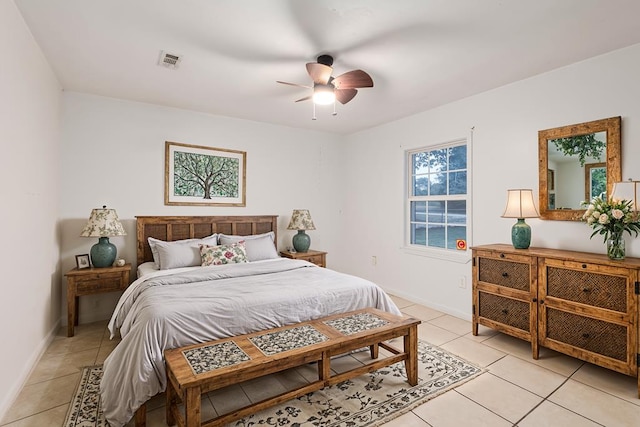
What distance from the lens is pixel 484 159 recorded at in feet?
11.6

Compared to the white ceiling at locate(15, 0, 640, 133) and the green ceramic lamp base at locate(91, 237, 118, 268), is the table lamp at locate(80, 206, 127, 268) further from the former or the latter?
the white ceiling at locate(15, 0, 640, 133)

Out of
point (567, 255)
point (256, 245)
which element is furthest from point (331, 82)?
point (567, 255)

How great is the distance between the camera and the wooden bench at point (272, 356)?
1663 millimetres

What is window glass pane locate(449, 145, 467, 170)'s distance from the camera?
3.87 metres

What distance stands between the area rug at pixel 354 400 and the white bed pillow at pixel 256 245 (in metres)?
1.78

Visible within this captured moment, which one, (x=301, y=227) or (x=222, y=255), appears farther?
(x=301, y=227)

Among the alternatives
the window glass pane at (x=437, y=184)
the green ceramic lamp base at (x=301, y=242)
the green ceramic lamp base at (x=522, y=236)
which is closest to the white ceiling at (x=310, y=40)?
the window glass pane at (x=437, y=184)

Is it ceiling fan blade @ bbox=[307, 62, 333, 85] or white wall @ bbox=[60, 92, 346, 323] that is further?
white wall @ bbox=[60, 92, 346, 323]

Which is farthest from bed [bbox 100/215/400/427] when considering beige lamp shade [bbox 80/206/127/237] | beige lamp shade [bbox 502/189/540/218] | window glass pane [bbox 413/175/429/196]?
window glass pane [bbox 413/175/429/196]

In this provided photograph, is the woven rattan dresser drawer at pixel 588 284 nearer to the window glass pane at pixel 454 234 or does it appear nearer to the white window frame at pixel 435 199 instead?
the white window frame at pixel 435 199

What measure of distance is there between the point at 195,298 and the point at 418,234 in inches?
122

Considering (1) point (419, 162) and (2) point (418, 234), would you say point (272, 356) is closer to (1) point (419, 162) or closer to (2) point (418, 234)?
(2) point (418, 234)

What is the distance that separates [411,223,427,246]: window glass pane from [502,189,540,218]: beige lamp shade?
138 centimetres

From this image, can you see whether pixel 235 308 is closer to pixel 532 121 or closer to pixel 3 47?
pixel 3 47
